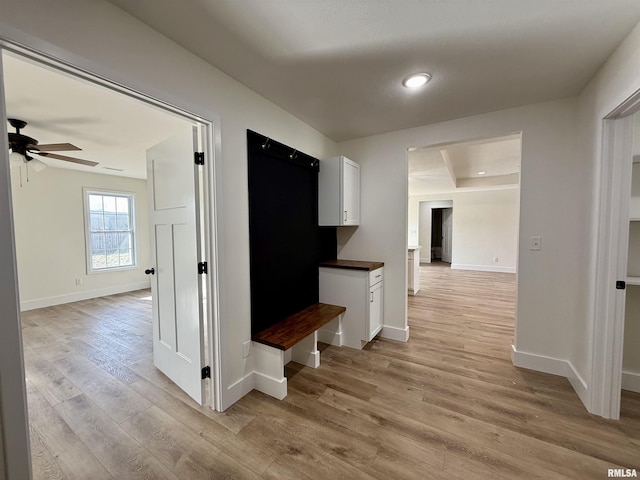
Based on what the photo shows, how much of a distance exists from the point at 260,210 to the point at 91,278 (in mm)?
4947

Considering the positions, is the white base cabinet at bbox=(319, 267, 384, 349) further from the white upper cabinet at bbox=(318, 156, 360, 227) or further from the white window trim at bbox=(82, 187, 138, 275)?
the white window trim at bbox=(82, 187, 138, 275)

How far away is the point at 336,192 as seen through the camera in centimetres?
275

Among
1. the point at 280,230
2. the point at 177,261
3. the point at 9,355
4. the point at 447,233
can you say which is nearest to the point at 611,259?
the point at 280,230

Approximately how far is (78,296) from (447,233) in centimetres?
1069

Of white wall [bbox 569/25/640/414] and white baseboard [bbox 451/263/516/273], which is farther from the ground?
white wall [bbox 569/25/640/414]

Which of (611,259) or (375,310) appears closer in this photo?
(611,259)

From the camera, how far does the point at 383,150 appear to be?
2926mm

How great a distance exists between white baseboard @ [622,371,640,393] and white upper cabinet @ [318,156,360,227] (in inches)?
103

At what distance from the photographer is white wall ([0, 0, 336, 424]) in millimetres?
1057

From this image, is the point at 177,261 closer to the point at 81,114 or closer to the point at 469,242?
the point at 81,114

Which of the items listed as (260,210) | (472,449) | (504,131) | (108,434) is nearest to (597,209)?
(504,131)

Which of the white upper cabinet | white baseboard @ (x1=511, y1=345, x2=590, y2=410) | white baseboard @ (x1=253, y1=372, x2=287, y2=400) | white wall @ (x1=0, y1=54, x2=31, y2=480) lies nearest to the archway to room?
white baseboard @ (x1=511, y1=345, x2=590, y2=410)

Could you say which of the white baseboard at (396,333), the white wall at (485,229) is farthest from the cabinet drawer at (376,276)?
the white wall at (485,229)

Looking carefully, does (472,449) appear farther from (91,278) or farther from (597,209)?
(91,278)
